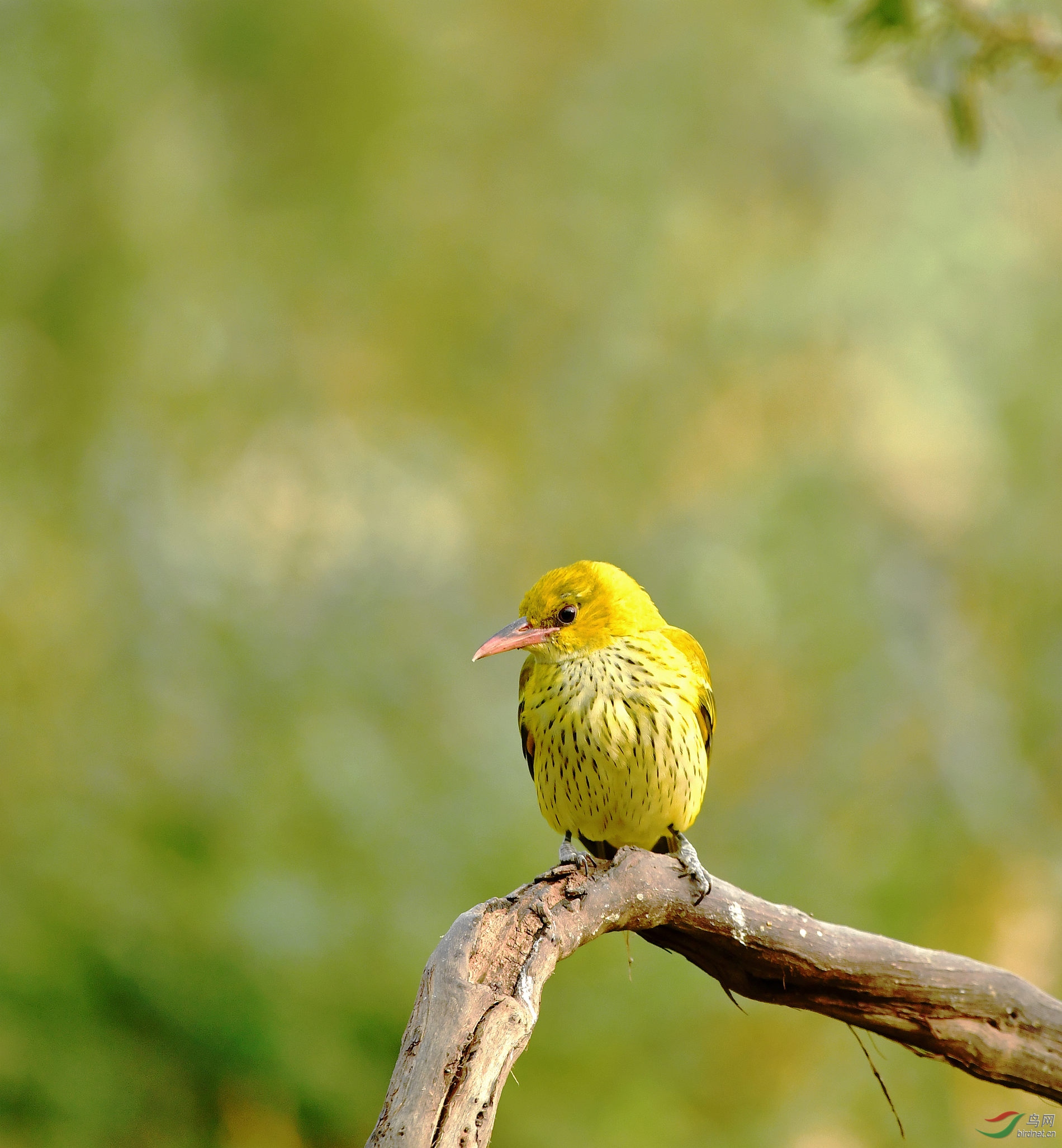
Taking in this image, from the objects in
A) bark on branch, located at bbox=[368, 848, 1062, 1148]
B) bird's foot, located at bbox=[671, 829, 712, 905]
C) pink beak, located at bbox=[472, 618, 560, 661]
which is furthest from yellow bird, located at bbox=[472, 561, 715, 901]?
bark on branch, located at bbox=[368, 848, 1062, 1148]

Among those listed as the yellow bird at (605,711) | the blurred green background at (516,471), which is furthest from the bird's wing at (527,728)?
the blurred green background at (516,471)

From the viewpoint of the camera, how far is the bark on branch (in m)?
1.92

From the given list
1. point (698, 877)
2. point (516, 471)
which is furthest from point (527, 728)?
point (516, 471)

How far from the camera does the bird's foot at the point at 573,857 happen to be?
85.4 inches

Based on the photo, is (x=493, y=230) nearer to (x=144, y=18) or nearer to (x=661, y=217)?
(x=661, y=217)

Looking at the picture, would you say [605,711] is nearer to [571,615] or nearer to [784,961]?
[571,615]

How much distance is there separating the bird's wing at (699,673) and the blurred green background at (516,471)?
2.40 m

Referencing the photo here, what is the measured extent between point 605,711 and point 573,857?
1.15 ft

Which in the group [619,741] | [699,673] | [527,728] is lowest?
[619,741]

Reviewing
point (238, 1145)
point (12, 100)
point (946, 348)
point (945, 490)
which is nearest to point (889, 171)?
point (946, 348)

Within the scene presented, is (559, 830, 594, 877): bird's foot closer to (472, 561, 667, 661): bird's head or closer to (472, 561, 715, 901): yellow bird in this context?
(472, 561, 715, 901): yellow bird

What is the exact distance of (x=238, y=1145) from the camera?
463 centimetres

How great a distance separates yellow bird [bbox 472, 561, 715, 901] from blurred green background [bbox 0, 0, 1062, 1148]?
2.53 metres

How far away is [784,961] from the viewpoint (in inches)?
85.0
